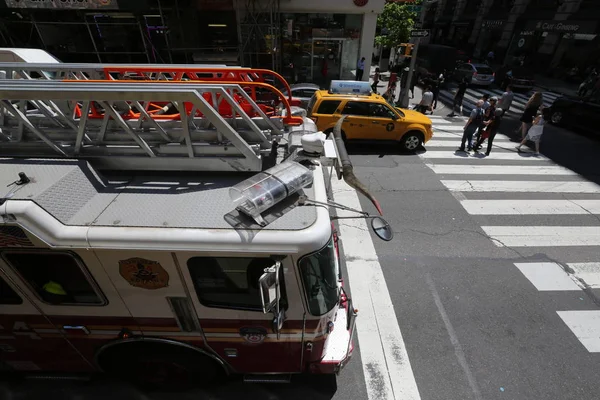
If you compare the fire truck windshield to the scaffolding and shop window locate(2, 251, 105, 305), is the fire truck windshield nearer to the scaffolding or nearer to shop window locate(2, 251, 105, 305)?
shop window locate(2, 251, 105, 305)

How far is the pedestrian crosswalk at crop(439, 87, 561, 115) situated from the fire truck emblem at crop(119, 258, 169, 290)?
55.0 ft

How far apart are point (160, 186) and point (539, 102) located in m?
13.6

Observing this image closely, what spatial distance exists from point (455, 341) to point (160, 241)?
448 cm

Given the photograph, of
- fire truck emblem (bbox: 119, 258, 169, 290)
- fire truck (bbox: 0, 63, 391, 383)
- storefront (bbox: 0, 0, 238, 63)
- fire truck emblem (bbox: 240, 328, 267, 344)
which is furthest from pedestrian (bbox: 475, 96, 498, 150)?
storefront (bbox: 0, 0, 238, 63)

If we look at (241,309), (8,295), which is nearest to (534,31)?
(241,309)

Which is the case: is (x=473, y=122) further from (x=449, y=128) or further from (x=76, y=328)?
(x=76, y=328)

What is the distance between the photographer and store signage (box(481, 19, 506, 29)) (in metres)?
31.0

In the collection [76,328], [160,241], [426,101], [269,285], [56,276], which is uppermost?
[160,241]

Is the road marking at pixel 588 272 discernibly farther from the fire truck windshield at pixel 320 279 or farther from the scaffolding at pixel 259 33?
the scaffolding at pixel 259 33

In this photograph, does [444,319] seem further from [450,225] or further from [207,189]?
[207,189]

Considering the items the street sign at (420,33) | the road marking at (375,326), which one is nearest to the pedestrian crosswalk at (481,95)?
the street sign at (420,33)

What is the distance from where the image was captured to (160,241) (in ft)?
8.18

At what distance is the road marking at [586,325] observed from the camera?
15.3 feet

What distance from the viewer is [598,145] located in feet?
40.5
